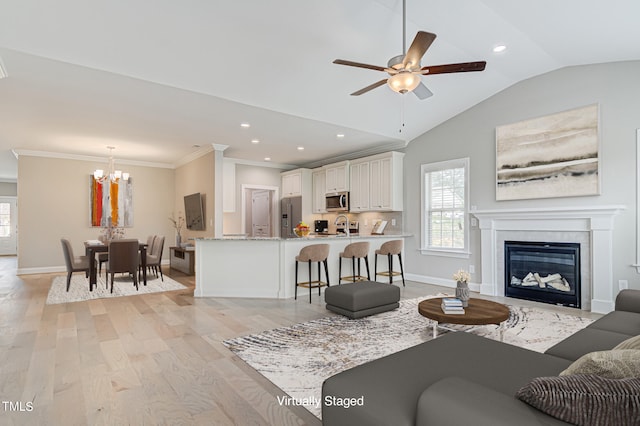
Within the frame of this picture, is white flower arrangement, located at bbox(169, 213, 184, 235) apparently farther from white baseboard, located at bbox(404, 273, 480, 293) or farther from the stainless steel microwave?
white baseboard, located at bbox(404, 273, 480, 293)

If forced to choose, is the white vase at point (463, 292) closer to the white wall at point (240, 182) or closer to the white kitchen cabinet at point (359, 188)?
the white kitchen cabinet at point (359, 188)

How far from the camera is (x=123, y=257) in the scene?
579 centimetres

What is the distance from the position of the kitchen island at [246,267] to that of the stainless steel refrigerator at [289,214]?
3420 mm

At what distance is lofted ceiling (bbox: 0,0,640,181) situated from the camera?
3.18 meters

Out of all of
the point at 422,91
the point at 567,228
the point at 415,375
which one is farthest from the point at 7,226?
the point at 567,228

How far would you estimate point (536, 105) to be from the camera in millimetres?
5020

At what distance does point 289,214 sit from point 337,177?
6.02 ft

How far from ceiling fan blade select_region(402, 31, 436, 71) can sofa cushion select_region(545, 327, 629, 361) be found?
2350mm

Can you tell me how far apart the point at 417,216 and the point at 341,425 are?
218 inches

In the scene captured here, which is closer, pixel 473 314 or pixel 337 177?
pixel 473 314

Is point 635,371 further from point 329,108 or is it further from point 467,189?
point 467,189

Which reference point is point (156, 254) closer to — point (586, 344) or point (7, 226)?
point (586, 344)

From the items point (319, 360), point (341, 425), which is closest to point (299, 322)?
point (319, 360)

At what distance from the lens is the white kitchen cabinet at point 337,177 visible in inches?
304
